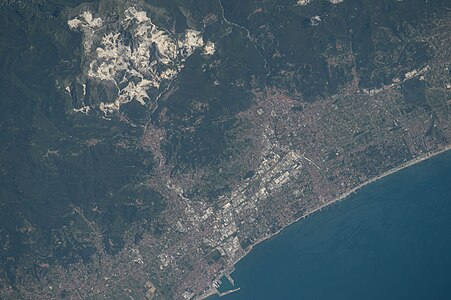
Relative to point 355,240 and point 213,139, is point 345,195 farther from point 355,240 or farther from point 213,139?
point 213,139

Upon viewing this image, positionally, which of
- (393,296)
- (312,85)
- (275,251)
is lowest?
(393,296)

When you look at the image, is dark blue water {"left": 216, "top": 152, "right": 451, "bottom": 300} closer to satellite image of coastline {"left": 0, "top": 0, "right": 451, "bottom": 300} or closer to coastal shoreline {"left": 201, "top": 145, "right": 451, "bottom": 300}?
satellite image of coastline {"left": 0, "top": 0, "right": 451, "bottom": 300}

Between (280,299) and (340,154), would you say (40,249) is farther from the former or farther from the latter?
(340,154)

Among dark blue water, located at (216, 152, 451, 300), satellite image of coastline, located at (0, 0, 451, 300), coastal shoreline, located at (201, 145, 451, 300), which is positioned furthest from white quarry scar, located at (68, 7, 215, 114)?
dark blue water, located at (216, 152, 451, 300)

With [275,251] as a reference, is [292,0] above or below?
above

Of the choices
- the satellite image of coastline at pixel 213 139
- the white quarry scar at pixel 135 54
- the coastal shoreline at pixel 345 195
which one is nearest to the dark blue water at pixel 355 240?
the satellite image of coastline at pixel 213 139

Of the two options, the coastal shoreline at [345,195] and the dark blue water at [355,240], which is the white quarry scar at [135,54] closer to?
the coastal shoreline at [345,195]

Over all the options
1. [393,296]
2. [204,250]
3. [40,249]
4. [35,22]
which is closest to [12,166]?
[40,249]
